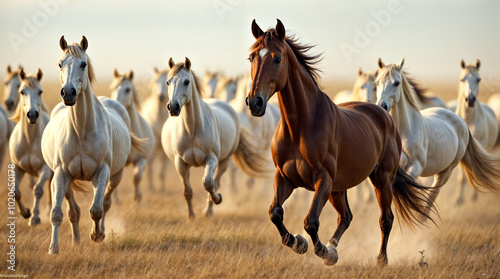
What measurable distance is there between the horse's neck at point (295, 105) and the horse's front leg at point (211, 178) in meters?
3.73

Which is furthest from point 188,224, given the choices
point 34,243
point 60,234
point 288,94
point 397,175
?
point 288,94

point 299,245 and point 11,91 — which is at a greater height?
point 11,91

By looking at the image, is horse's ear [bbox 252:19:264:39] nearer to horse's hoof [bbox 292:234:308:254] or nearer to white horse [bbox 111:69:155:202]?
horse's hoof [bbox 292:234:308:254]

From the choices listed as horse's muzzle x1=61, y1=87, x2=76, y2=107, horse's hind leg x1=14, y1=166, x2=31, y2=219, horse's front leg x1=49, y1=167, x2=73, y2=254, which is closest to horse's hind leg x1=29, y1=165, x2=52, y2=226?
horse's hind leg x1=14, y1=166, x2=31, y2=219

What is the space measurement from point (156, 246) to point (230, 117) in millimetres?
4017

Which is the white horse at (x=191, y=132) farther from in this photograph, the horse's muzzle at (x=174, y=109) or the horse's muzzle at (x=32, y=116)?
the horse's muzzle at (x=32, y=116)

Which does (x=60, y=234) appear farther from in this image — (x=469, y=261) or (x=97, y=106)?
(x=469, y=261)

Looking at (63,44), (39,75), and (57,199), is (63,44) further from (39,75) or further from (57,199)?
(39,75)

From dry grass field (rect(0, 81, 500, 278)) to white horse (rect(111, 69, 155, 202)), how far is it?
0.67 meters

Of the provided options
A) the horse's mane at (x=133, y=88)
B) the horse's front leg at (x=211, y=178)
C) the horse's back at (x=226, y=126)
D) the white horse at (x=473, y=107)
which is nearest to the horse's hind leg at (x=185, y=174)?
the horse's front leg at (x=211, y=178)

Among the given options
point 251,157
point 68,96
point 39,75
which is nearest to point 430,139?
point 251,157

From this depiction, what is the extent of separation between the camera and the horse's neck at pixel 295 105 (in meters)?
5.73

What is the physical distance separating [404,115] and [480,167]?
1.74 m

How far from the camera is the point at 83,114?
6.84 metres
